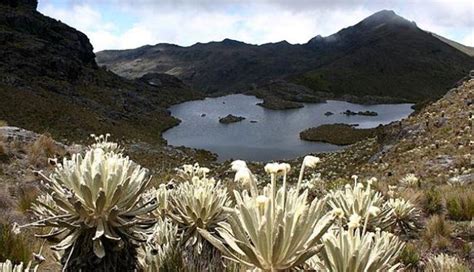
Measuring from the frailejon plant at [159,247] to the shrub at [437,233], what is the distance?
15.0ft

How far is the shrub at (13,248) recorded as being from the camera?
14.4ft

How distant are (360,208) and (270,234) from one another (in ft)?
6.55

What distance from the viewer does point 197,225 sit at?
3.86 m

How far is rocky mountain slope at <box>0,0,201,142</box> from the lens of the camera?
1578 inches

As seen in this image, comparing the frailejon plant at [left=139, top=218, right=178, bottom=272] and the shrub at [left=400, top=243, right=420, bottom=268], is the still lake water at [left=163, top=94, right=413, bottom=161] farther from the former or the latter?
the frailejon plant at [left=139, top=218, right=178, bottom=272]

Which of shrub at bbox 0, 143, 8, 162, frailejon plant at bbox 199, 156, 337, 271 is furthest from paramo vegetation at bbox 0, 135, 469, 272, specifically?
shrub at bbox 0, 143, 8, 162

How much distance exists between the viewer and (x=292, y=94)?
407ft

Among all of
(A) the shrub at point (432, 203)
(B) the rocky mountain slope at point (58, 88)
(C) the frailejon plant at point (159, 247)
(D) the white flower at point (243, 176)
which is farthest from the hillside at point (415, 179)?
(B) the rocky mountain slope at point (58, 88)

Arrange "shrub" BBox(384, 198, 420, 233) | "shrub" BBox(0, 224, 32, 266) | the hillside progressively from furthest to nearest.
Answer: the hillside < "shrub" BBox(384, 198, 420, 233) < "shrub" BBox(0, 224, 32, 266)

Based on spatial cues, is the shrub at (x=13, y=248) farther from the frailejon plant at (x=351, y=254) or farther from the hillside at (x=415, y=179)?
the frailejon plant at (x=351, y=254)

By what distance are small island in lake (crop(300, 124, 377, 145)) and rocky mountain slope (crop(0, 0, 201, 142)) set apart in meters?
16.5

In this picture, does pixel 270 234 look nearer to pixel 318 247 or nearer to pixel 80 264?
pixel 318 247

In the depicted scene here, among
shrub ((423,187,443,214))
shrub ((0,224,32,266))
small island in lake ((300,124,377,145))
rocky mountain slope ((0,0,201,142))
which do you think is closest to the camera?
shrub ((0,224,32,266))

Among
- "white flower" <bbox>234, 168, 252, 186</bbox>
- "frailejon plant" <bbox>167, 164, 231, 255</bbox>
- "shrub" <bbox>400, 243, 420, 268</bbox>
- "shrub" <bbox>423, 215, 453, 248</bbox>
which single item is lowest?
"shrub" <bbox>423, 215, 453, 248</bbox>
